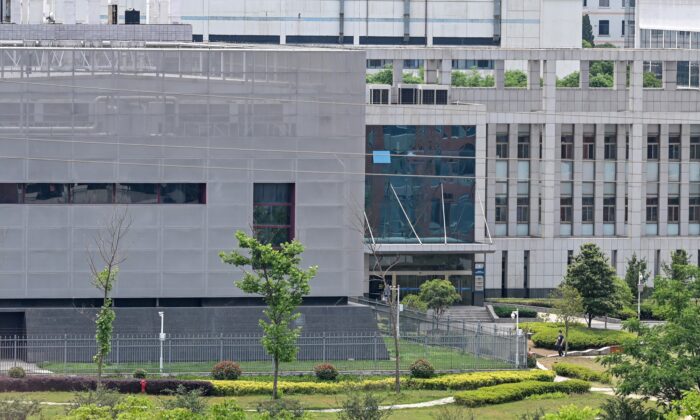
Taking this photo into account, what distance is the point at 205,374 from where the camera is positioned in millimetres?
72125

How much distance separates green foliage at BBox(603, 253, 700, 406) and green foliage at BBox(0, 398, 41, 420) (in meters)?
19.3

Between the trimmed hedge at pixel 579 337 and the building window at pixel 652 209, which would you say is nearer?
the trimmed hedge at pixel 579 337

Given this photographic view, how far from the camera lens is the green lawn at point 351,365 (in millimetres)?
72688

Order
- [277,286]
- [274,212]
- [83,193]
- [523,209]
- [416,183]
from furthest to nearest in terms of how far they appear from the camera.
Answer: [523,209], [416,183], [274,212], [83,193], [277,286]

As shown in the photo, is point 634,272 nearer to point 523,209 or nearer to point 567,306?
point 523,209

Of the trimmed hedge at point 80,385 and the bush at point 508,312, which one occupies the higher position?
the bush at point 508,312

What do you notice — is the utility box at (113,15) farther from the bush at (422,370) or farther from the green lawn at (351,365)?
the bush at (422,370)

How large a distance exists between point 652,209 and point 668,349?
5123cm

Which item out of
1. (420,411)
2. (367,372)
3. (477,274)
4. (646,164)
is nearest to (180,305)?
(367,372)

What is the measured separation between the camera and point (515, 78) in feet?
473

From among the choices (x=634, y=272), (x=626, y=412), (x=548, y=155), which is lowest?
(x=626, y=412)

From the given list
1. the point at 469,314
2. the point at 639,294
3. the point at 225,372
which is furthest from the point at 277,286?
the point at 639,294

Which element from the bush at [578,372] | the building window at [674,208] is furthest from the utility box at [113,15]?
the building window at [674,208]

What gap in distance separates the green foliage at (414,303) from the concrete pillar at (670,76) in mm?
25350
